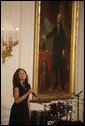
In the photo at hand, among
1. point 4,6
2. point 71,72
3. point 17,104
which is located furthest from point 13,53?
point 71,72

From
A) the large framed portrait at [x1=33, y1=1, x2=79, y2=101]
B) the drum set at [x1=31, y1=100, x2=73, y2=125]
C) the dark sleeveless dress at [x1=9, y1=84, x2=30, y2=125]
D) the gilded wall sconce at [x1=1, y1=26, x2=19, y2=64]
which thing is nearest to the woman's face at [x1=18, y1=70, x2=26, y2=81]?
the dark sleeveless dress at [x1=9, y1=84, x2=30, y2=125]

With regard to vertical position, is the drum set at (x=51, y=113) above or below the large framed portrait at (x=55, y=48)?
below

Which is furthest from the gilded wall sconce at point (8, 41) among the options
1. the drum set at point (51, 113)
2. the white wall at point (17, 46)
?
the drum set at point (51, 113)

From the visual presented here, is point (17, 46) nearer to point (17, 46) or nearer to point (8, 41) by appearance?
point (17, 46)

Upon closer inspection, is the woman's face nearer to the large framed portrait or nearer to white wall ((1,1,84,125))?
white wall ((1,1,84,125))

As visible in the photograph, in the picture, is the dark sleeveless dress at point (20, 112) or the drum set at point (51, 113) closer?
the dark sleeveless dress at point (20, 112)

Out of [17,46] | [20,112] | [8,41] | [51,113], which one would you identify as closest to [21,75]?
[20,112]

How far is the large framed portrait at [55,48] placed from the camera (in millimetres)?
7496

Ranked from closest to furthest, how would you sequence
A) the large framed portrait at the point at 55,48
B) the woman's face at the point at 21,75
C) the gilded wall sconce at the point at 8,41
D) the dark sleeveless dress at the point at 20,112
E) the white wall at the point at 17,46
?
1. the dark sleeveless dress at the point at 20,112
2. the woman's face at the point at 21,75
3. the gilded wall sconce at the point at 8,41
4. the white wall at the point at 17,46
5. the large framed portrait at the point at 55,48

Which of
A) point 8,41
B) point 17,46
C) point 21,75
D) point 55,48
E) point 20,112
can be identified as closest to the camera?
point 20,112

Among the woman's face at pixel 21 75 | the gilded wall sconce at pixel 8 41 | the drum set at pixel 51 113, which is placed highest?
the gilded wall sconce at pixel 8 41

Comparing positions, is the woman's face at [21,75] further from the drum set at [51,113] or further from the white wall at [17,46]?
the drum set at [51,113]

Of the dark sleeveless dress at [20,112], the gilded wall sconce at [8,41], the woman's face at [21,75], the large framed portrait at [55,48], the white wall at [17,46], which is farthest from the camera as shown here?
the large framed portrait at [55,48]

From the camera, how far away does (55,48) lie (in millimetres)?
7914
